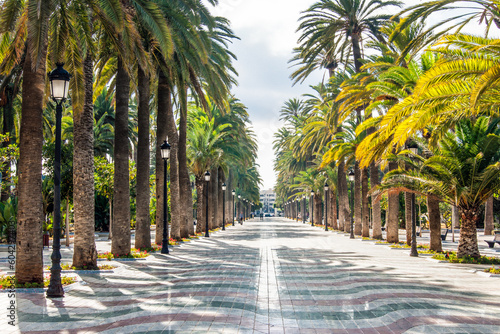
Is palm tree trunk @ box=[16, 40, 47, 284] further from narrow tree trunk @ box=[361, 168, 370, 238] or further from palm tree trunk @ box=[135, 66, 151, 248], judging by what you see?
narrow tree trunk @ box=[361, 168, 370, 238]

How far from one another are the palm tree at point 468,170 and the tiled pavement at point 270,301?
7.45 ft

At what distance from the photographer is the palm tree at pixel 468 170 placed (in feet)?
50.1

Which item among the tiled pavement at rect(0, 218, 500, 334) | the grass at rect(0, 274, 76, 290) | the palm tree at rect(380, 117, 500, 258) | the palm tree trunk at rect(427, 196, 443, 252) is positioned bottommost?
the tiled pavement at rect(0, 218, 500, 334)

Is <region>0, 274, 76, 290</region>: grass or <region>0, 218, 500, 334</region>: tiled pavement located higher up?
<region>0, 274, 76, 290</region>: grass

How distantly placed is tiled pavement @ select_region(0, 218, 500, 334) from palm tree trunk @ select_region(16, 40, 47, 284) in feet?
2.48

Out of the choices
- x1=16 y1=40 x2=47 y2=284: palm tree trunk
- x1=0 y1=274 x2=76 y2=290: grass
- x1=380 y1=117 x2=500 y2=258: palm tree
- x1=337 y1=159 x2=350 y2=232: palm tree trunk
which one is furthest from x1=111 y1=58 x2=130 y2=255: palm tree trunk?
x1=337 y1=159 x2=350 y2=232: palm tree trunk

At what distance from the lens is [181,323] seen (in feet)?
22.3

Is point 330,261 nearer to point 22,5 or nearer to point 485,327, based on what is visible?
point 485,327

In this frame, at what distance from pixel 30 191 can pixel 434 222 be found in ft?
49.5

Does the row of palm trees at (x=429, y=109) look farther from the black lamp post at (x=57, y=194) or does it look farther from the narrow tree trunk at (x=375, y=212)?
the black lamp post at (x=57, y=194)

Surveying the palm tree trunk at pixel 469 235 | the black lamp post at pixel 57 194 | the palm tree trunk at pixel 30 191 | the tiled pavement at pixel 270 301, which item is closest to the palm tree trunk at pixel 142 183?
the tiled pavement at pixel 270 301

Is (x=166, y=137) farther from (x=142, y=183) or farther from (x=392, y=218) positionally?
(x=392, y=218)

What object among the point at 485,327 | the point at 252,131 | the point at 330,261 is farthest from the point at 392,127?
the point at 252,131

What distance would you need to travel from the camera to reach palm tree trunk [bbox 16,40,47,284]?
9.82m
